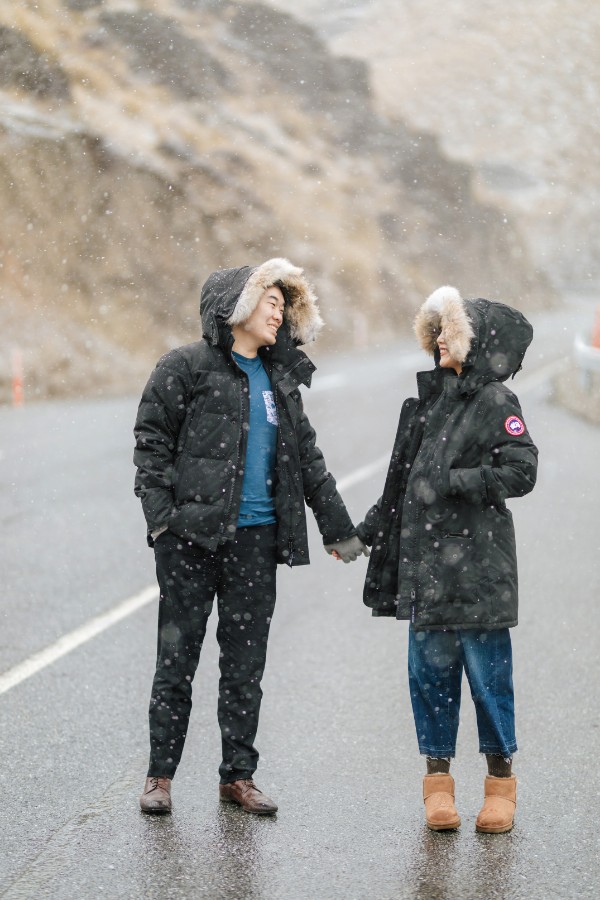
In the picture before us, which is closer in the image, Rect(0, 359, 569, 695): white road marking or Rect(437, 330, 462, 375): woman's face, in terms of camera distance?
Rect(437, 330, 462, 375): woman's face

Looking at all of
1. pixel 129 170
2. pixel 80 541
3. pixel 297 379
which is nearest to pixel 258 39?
pixel 129 170

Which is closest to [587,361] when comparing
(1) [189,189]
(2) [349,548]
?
(2) [349,548]

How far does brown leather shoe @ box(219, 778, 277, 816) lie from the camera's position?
438 centimetres

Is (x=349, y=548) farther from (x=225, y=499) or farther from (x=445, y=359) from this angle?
(x=445, y=359)

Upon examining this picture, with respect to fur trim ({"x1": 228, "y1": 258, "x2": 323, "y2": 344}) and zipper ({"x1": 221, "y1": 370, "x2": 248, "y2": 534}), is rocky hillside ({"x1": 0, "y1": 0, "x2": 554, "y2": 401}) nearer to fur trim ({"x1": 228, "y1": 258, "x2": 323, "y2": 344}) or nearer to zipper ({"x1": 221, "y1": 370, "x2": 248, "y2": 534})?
fur trim ({"x1": 228, "y1": 258, "x2": 323, "y2": 344})

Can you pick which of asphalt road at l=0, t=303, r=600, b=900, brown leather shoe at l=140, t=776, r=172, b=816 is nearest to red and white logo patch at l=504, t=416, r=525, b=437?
asphalt road at l=0, t=303, r=600, b=900

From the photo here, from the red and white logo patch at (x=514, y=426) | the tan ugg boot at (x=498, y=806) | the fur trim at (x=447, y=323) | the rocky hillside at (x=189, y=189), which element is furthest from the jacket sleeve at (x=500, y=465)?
the rocky hillside at (x=189, y=189)

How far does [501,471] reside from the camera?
424 centimetres

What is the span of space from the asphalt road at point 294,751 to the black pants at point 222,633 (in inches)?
8.6

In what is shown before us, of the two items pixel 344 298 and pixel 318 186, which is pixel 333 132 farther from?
pixel 344 298

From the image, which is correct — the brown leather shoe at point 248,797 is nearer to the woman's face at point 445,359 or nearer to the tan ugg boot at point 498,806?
the tan ugg boot at point 498,806

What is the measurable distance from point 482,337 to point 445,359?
15 centimetres

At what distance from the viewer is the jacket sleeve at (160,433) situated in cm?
441

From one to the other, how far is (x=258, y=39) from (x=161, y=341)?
37486 millimetres
